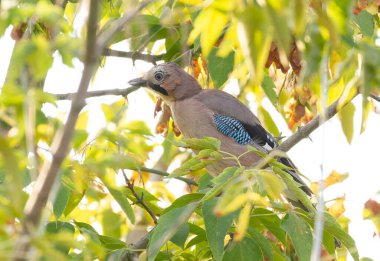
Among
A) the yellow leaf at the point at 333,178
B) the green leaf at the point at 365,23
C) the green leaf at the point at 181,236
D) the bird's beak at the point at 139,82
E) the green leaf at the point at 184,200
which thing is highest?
the bird's beak at the point at 139,82

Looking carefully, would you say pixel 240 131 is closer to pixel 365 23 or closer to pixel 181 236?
pixel 365 23

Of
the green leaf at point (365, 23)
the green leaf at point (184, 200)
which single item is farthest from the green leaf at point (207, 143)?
the green leaf at point (365, 23)

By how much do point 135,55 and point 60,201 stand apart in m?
1.63

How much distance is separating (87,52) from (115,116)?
0.97 meters

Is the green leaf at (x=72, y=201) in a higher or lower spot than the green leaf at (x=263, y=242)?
higher

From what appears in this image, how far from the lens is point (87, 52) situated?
1.66m

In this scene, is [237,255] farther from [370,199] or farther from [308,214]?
[370,199]

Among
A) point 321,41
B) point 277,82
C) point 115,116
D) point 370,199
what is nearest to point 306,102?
point 277,82

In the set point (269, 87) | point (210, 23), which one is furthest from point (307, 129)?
point (210, 23)

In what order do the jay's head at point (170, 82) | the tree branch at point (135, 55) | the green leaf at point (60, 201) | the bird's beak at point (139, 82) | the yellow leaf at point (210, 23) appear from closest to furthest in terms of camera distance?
the yellow leaf at point (210, 23) → the green leaf at point (60, 201) → the tree branch at point (135, 55) → the bird's beak at point (139, 82) → the jay's head at point (170, 82)

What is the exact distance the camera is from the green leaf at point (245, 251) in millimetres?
3510

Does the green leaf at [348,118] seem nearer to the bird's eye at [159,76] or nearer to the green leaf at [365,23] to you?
the green leaf at [365,23]

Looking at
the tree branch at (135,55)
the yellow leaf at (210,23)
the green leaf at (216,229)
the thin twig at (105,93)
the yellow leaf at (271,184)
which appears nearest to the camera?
the yellow leaf at (210,23)

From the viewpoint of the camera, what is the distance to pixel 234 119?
569 centimetres
